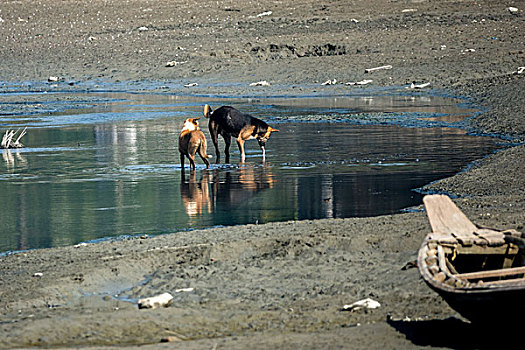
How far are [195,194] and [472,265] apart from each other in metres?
6.61

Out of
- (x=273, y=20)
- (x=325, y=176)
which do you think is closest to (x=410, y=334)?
(x=325, y=176)

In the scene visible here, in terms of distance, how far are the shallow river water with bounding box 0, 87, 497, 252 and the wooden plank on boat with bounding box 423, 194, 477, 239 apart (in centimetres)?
389

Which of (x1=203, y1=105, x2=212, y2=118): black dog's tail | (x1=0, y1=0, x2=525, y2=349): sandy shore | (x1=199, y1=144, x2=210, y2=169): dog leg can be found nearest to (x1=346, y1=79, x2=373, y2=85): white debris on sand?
(x1=0, y1=0, x2=525, y2=349): sandy shore

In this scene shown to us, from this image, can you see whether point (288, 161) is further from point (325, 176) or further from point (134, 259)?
point (134, 259)

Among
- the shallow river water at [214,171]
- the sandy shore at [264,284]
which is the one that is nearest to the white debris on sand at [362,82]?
the shallow river water at [214,171]

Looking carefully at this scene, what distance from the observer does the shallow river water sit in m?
10.9

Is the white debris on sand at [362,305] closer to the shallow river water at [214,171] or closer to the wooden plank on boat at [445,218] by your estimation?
the wooden plank on boat at [445,218]

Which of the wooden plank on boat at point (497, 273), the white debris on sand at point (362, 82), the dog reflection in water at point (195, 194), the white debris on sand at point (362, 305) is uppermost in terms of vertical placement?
the white debris on sand at point (362, 82)

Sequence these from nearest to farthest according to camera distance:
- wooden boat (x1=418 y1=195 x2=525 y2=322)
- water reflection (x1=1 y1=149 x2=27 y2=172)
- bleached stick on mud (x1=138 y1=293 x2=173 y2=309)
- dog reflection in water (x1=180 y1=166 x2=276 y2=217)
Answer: wooden boat (x1=418 y1=195 x2=525 y2=322), bleached stick on mud (x1=138 y1=293 x2=173 y2=309), dog reflection in water (x1=180 y1=166 x2=276 y2=217), water reflection (x1=1 y1=149 x2=27 y2=172)

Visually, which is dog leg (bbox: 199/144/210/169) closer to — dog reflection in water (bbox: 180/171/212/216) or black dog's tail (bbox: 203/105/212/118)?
dog reflection in water (bbox: 180/171/212/216)

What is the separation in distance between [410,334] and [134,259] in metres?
3.25

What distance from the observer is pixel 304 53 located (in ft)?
111

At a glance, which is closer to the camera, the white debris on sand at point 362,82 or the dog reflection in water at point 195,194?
the dog reflection in water at point 195,194

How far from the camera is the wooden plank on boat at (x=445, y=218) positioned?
6.50 metres
